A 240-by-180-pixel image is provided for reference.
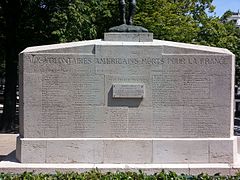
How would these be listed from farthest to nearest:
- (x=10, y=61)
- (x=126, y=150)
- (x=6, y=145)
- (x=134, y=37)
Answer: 1. (x=10, y=61)
2. (x=6, y=145)
3. (x=134, y=37)
4. (x=126, y=150)

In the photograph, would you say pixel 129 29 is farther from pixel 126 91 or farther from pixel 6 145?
pixel 6 145

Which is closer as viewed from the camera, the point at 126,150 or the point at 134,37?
the point at 126,150

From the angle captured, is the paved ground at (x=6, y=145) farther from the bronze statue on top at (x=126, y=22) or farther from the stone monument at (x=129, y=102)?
the bronze statue on top at (x=126, y=22)

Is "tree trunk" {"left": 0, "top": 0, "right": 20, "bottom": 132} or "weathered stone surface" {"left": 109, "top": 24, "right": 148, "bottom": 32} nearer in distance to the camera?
"weathered stone surface" {"left": 109, "top": 24, "right": 148, "bottom": 32}

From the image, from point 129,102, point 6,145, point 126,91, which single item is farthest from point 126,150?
point 6,145

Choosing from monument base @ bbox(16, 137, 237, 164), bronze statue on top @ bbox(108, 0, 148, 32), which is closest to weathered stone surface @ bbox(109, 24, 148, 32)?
bronze statue on top @ bbox(108, 0, 148, 32)

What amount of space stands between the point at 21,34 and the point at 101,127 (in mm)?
11866

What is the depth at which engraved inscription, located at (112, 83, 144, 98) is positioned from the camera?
9273 mm

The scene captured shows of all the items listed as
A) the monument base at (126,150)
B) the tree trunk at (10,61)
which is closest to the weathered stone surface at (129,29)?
the monument base at (126,150)

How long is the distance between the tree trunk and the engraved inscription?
10.8 meters

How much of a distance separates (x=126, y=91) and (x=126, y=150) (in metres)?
1.18

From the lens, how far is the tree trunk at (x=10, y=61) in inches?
749

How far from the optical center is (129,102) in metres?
9.34

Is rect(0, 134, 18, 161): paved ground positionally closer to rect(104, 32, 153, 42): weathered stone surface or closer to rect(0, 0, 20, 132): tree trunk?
rect(0, 0, 20, 132): tree trunk
